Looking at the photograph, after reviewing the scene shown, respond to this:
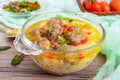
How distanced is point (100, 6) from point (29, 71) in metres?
0.69

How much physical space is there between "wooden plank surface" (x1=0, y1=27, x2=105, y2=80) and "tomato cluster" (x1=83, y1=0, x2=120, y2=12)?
51 centimetres

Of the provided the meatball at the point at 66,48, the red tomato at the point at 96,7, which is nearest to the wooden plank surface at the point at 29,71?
the meatball at the point at 66,48

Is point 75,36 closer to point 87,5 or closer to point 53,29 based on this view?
point 53,29

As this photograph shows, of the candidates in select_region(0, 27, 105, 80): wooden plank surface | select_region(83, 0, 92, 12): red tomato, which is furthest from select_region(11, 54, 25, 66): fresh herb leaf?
select_region(83, 0, 92, 12): red tomato

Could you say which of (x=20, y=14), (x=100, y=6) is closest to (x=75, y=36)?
(x=20, y=14)

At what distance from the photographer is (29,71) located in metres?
1.04

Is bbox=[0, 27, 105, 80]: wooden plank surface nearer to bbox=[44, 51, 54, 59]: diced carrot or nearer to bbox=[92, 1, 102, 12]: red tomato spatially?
bbox=[44, 51, 54, 59]: diced carrot

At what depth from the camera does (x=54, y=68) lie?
986mm

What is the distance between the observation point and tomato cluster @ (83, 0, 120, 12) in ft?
5.21

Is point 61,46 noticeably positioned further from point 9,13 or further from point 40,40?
point 9,13

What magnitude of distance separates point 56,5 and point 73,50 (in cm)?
66

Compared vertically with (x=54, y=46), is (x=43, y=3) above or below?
below

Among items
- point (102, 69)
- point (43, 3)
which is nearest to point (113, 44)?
point (102, 69)

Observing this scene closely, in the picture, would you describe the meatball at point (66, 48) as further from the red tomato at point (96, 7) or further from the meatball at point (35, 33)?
the red tomato at point (96, 7)
